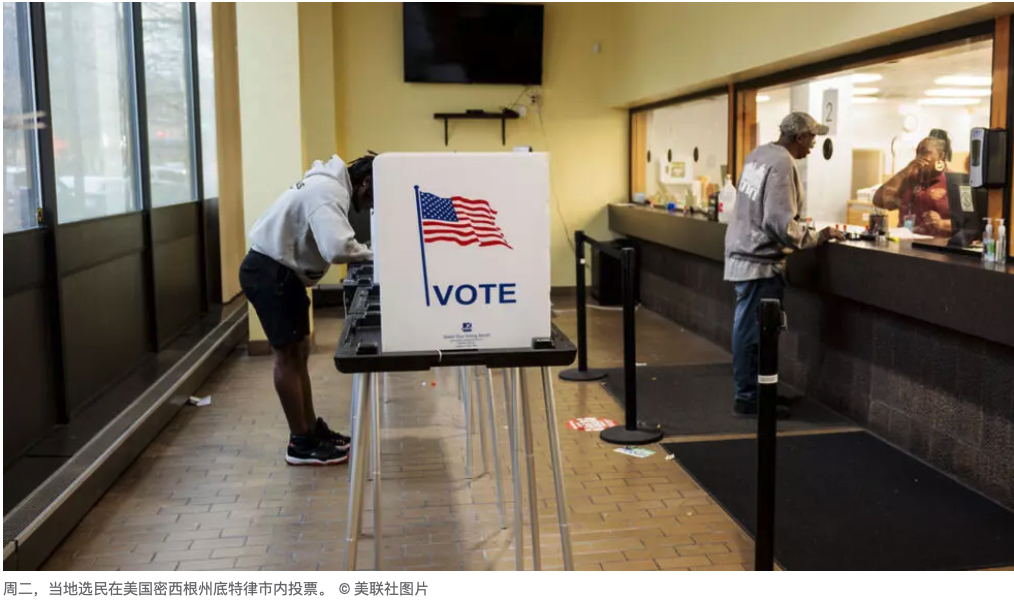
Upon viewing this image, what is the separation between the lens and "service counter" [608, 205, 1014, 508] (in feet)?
10.7

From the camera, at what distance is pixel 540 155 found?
2008 millimetres

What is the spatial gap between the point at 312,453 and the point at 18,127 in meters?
1.76

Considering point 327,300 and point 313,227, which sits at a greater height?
point 313,227

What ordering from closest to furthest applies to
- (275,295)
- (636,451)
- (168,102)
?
(275,295)
(636,451)
(168,102)

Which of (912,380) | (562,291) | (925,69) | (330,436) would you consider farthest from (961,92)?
(562,291)

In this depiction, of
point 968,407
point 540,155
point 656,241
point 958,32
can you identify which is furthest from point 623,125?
point 540,155

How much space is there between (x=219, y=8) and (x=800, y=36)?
453 cm

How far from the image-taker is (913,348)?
12.5ft

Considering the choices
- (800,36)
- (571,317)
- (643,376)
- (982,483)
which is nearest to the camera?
(982,483)

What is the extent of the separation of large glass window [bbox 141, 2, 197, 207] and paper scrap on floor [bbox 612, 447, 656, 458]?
3.58 m

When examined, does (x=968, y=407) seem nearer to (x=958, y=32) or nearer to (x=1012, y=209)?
(x=1012, y=209)

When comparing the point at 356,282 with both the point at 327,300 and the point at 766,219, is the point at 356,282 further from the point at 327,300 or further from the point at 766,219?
the point at 327,300

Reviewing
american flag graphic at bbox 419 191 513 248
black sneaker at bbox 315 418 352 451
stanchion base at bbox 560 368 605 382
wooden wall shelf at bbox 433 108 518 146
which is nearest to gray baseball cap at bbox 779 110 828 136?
stanchion base at bbox 560 368 605 382

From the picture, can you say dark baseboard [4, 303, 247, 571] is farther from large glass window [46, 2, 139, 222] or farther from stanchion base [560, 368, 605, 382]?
stanchion base [560, 368, 605, 382]
